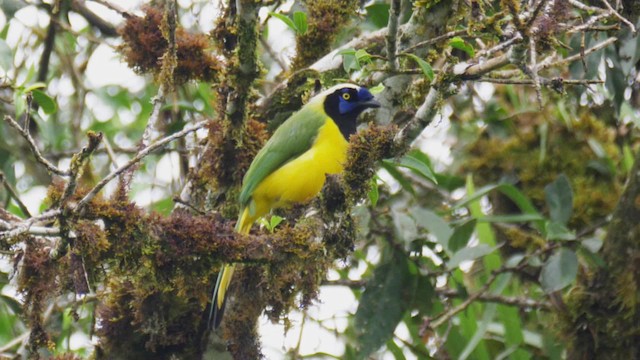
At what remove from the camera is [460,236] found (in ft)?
17.1

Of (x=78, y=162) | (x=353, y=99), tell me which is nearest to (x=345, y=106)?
(x=353, y=99)

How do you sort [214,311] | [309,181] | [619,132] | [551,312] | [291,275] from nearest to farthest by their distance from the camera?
[291,275] → [214,311] → [309,181] → [551,312] → [619,132]

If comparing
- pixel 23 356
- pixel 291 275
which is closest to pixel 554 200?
pixel 291 275

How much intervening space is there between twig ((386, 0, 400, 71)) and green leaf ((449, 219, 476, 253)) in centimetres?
143

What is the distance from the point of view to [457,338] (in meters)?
5.39

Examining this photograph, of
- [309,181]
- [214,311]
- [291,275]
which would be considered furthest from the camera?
[309,181]

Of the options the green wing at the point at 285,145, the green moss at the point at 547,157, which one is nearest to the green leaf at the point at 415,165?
the green wing at the point at 285,145

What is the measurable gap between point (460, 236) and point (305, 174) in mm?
890

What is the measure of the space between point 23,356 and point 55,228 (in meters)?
1.49

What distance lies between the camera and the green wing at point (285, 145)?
15.8 ft

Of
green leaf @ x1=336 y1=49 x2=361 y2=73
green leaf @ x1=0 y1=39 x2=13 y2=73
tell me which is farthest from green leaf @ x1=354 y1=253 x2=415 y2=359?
green leaf @ x1=0 y1=39 x2=13 y2=73

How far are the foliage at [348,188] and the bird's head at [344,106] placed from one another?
0.35ft

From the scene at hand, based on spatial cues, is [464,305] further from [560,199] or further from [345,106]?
[345,106]

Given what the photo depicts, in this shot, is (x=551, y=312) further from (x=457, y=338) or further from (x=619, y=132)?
(x=619, y=132)
